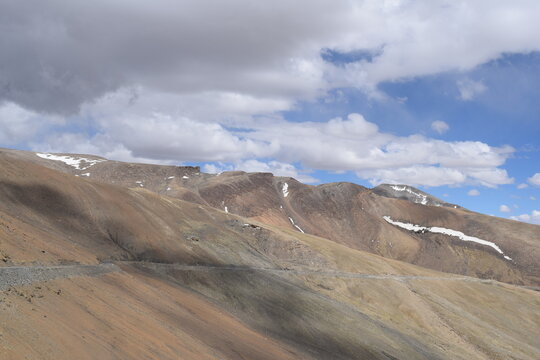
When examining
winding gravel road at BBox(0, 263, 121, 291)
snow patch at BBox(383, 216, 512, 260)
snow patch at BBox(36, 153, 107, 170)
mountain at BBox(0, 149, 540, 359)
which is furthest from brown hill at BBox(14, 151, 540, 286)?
winding gravel road at BBox(0, 263, 121, 291)

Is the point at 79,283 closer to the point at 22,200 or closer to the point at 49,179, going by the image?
the point at 22,200

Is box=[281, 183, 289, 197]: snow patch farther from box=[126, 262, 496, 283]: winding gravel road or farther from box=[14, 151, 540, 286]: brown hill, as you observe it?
box=[126, 262, 496, 283]: winding gravel road

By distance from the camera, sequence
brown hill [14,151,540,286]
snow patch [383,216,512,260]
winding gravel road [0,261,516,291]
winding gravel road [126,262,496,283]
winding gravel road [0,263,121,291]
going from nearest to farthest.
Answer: winding gravel road [0,263,121,291] → winding gravel road [0,261,516,291] → winding gravel road [126,262,496,283] → brown hill [14,151,540,286] → snow patch [383,216,512,260]

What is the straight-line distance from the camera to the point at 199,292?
146 feet

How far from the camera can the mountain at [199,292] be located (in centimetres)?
2116

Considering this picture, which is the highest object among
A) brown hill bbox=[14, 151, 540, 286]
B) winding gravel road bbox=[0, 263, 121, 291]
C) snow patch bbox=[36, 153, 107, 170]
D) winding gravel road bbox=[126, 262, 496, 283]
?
brown hill bbox=[14, 151, 540, 286]

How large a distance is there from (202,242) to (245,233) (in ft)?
83.2

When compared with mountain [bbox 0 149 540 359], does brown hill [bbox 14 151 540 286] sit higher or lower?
higher

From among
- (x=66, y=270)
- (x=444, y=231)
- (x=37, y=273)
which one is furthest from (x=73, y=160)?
(x=37, y=273)

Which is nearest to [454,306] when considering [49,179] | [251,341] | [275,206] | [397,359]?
[397,359]

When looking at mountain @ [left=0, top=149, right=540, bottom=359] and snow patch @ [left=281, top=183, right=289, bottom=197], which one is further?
snow patch @ [left=281, top=183, right=289, bottom=197]

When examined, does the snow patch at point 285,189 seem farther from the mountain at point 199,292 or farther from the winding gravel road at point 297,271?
the winding gravel road at point 297,271

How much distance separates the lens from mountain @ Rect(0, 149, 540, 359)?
2116 centimetres

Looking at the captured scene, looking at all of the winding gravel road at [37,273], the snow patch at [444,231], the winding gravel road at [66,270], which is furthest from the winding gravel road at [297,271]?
the snow patch at [444,231]
